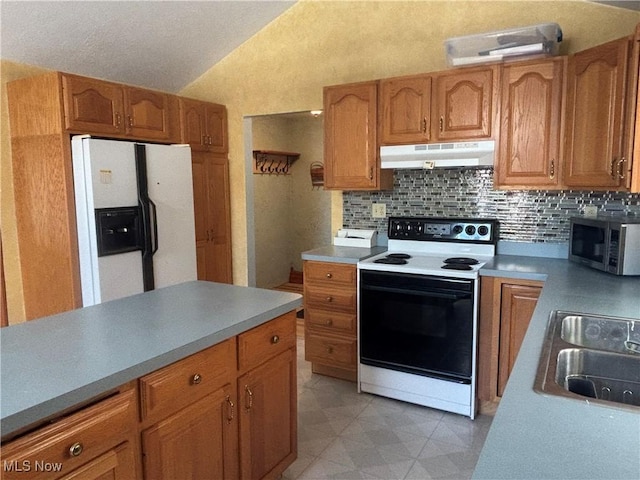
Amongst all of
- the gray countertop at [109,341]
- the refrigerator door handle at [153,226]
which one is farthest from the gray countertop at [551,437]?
the refrigerator door handle at [153,226]

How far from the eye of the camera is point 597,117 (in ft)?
7.71

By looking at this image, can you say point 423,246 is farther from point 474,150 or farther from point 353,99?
point 353,99

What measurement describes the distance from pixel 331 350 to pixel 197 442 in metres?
1.69

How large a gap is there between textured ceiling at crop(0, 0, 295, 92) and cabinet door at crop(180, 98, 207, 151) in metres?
0.38

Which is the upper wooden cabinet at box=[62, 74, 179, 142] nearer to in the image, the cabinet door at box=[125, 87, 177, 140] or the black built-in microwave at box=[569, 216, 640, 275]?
the cabinet door at box=[125, 87, 177, 140]

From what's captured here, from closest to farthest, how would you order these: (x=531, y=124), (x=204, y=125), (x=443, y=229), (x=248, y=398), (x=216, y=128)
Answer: (x=248, y=398) < (x=531, y=124) < (x=443, y=229) < (x=204, y=125) < (x=216, y=128)

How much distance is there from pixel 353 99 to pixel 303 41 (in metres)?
0.91

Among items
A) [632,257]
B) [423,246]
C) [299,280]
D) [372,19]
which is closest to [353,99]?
[372,19]

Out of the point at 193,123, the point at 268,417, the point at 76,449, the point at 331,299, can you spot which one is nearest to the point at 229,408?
the point at 268,417

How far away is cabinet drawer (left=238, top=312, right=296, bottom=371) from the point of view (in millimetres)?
1680

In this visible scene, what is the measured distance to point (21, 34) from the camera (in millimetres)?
2686

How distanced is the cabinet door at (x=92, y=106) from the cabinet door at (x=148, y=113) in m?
0.07

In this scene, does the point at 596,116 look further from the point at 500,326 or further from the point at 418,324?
the point at 418,324

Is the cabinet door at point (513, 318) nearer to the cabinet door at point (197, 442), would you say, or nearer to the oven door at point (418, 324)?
the oven door at point (418, 324)
